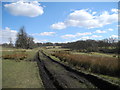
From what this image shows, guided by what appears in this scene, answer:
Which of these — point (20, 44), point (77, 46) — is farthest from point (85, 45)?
point (20, 44)

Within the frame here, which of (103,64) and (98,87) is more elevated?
(103,64)

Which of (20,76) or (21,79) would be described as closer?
(21,79)

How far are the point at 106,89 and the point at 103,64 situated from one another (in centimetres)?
396

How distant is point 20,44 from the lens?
243ft

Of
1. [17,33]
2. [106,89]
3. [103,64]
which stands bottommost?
[106,89]

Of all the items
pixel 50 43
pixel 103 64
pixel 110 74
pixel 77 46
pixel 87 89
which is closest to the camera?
pixel 87 89

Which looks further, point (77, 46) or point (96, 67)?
point (77, 46)

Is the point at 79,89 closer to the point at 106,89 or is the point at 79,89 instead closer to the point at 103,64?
the point at 106,89

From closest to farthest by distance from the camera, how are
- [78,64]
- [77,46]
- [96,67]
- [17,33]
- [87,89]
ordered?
[87,89]
[96,67]
[78,64]
[17,33]
[77,46]

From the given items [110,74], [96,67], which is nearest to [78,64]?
[96,67]

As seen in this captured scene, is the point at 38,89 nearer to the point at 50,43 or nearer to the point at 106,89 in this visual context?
the point at 106,89

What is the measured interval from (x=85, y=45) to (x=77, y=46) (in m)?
5.80

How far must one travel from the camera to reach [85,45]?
246ft

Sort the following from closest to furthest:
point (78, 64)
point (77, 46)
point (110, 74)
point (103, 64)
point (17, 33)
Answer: point (110, 74)
point (103, 64)
point (78, 64)
point (17, 33)
point (77, 46)
